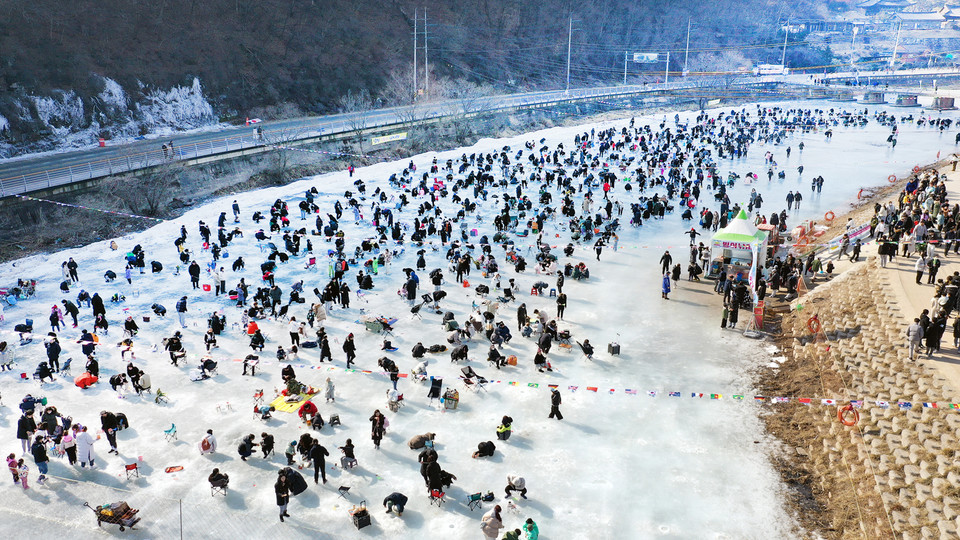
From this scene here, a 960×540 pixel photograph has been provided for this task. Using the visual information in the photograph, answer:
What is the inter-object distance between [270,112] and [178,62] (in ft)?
31.6

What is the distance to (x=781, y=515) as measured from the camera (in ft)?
44.3

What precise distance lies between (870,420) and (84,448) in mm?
17624

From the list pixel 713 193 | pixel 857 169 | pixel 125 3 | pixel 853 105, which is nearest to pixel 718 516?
pixel 713 193

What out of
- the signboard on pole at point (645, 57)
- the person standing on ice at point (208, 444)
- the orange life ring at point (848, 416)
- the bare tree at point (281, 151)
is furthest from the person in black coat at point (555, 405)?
the signboard on pole at point (645, 57)

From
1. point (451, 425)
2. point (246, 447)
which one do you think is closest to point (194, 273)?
point (246, 447)

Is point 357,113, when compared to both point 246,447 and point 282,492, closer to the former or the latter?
point 246,447

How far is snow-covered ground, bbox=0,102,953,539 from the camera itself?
13.3 metres

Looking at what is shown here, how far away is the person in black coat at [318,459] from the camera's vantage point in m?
13.8

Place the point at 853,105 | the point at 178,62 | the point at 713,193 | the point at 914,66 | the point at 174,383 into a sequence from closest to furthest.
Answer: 1. the point at 174,383
2. the point at 713,193
3. the point at 178,62
4. the point at 853,105
5. the point at 914,66

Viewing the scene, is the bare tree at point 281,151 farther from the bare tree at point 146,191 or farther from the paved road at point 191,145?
the bare tree at point 146,191

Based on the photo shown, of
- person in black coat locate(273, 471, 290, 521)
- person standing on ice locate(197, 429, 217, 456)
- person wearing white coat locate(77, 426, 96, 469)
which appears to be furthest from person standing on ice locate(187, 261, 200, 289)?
person in black coat locate(273, 471, 290, 521)

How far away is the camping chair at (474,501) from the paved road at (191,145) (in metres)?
32.3

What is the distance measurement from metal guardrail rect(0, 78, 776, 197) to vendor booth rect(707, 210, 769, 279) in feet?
108

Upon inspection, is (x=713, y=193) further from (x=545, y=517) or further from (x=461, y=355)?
(x=545, y=517)
